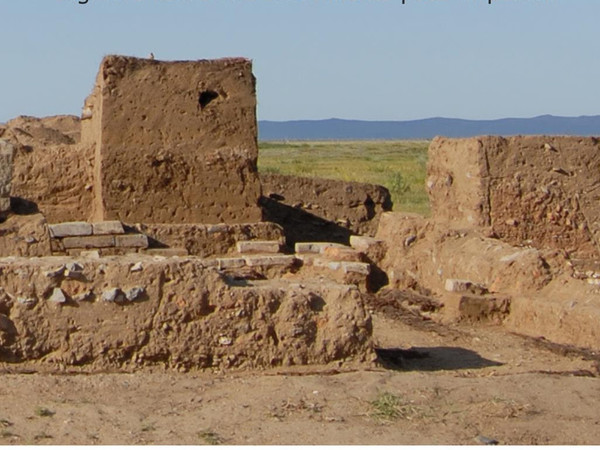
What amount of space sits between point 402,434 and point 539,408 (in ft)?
3.41

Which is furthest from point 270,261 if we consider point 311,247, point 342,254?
point 311,247

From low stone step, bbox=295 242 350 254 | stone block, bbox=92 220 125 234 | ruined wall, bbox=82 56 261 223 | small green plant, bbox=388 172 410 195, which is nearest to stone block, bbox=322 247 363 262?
low stone step, bbox=295 242 350 254

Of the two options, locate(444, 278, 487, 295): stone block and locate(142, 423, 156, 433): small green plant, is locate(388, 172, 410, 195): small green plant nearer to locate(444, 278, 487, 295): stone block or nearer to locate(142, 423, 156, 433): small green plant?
locate(444, 278, 487, 295): stone block

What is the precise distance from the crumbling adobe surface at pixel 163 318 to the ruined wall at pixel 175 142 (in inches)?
228

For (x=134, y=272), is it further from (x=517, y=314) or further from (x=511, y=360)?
(x=517, y=314)

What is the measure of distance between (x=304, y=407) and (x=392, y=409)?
0.45m

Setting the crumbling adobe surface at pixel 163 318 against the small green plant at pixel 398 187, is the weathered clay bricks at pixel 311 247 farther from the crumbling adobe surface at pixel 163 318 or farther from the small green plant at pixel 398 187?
the small green plant at pixel 398 187

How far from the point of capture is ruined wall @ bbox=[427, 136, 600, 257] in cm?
1290

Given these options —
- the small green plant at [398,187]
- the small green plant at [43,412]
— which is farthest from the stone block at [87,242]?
the small green plant at [398,187]

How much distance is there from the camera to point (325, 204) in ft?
59.0

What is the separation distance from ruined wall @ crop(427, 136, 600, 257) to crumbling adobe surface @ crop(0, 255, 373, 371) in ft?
17.0

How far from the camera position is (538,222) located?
13.1 metres

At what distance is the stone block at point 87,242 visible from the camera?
40.1 feet

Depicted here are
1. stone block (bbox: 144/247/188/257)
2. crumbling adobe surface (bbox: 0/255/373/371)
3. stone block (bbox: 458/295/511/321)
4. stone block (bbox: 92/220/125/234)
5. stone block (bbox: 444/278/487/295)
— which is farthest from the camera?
stone block (bbox: 92/220/125/234)
